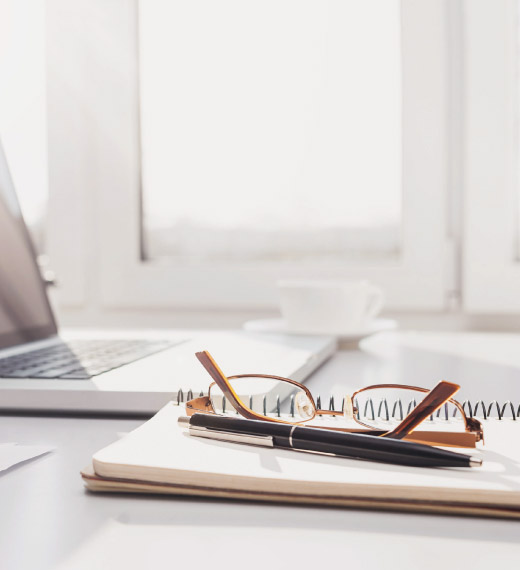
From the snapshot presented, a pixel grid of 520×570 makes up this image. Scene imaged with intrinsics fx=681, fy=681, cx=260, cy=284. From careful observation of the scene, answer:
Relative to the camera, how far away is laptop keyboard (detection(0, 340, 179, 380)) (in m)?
0.55

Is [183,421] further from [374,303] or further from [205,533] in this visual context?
[374,303]

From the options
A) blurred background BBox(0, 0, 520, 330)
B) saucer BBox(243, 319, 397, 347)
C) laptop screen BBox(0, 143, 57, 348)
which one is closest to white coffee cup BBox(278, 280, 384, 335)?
saucer BBox(243, 319, 397, 347)

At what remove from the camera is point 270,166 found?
142cm

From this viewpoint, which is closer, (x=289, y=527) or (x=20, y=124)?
(x=289, y=527)

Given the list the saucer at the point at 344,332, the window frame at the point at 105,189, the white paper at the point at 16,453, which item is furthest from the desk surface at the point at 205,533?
the window frame at the point at 105,189

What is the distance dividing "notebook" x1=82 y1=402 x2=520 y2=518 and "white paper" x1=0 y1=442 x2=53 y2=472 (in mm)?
69

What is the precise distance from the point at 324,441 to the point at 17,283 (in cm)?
61

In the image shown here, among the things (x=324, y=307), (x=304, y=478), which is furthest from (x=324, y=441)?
(x=324, y=307)

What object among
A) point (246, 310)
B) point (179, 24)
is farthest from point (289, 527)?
point (179, 24)

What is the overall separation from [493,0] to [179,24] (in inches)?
25.0

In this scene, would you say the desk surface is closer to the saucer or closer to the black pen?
the black pen

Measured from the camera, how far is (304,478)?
0.30m

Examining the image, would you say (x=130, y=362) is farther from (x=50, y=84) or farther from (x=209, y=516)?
(x=50, y=84)

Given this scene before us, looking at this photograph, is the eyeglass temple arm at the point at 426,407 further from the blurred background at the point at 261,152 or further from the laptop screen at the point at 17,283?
the blurred background at the point at 261,152
